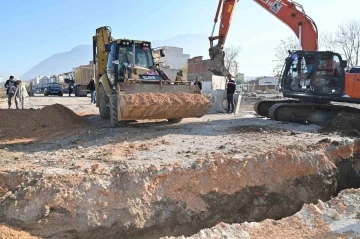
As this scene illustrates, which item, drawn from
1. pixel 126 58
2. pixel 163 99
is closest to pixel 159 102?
pixel 163 99

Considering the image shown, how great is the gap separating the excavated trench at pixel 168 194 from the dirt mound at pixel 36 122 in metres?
4.44

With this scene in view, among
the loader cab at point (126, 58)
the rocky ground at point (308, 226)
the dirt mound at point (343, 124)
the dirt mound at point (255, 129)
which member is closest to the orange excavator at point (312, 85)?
the dirt mound at point (343, 124)

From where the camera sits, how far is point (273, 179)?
6.28 metres

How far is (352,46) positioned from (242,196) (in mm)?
42065

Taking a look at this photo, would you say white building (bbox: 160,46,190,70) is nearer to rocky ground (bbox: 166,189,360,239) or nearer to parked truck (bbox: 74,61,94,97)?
parked truck (bbox: 74,61,94,97)

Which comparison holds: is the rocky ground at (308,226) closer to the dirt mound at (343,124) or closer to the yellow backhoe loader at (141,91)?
the dirt mound at (343,124)

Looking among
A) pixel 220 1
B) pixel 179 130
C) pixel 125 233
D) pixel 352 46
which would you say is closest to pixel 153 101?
pixel 179 130

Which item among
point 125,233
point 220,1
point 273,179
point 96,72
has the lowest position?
point 125,233

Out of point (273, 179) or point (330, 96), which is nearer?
point (273, 179)

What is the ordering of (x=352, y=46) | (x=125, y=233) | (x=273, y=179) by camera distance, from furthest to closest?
(x=352, y=46), (x=273, y=179), (x=125, y=233)

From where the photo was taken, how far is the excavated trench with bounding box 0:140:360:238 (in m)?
4.83

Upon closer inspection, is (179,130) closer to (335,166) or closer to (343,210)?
(335,166)

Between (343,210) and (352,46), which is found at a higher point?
(352,46)

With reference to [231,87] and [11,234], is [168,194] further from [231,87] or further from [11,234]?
[231,87]
